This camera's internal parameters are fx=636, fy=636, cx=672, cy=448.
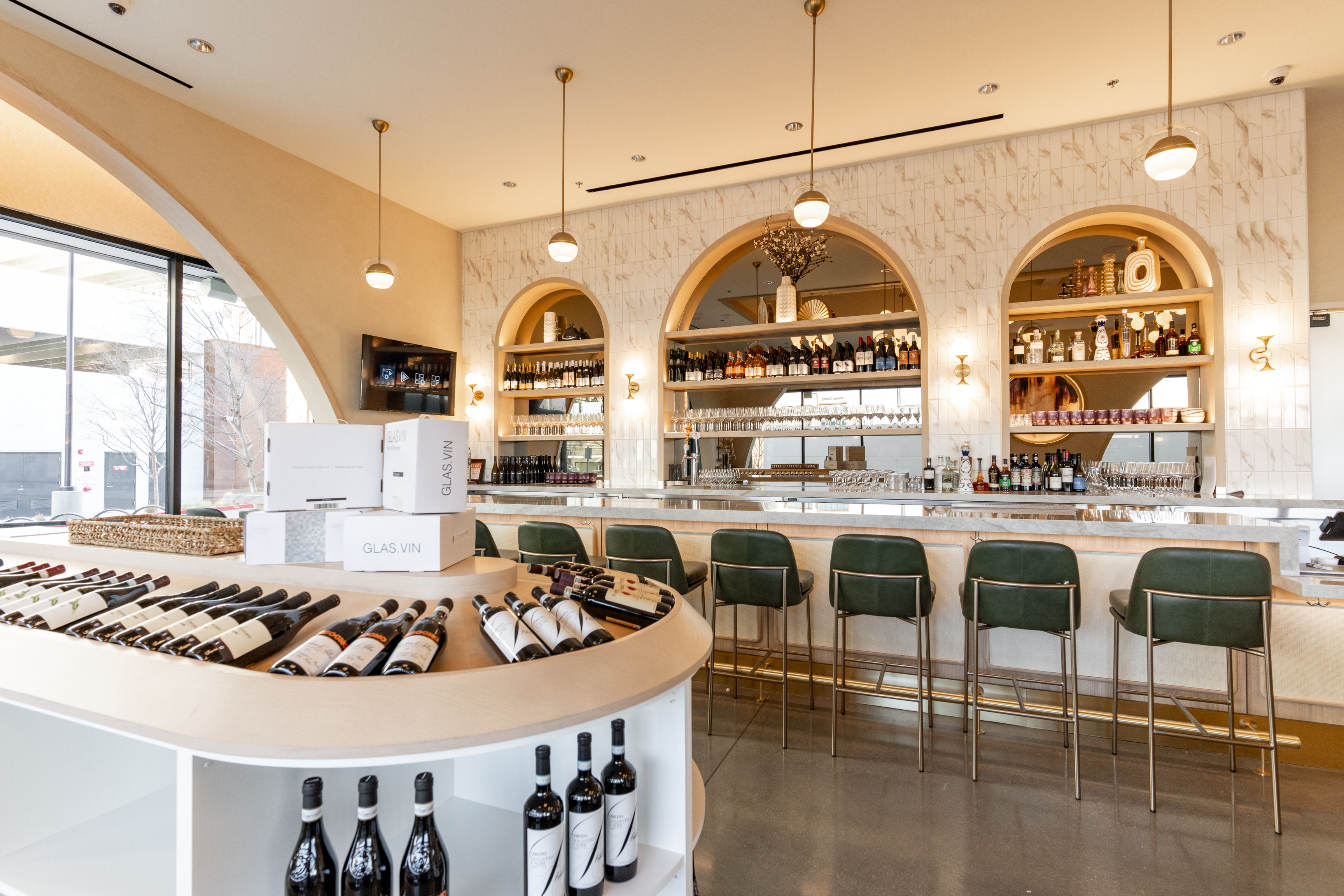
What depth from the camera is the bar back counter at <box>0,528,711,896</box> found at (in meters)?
0.98

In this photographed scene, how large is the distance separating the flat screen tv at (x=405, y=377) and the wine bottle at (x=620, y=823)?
552 cm

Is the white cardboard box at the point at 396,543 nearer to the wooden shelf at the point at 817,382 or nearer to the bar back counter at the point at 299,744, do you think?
the bar back counter at the point at 299,744

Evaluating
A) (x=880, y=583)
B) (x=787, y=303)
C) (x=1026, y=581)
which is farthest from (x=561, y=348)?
(x=1026, y=581)

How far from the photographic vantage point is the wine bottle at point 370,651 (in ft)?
3.50

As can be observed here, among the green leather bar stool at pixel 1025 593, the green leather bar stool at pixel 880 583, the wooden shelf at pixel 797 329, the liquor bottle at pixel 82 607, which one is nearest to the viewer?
the liquor bottle at pixel 82 607

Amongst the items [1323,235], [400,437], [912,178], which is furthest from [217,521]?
[1323,235]

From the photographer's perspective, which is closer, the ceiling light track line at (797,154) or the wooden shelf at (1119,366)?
the wooden shelf at (1119,366)

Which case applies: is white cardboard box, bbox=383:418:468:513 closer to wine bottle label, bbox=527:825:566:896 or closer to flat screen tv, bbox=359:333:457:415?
wine bottle label, bbox=527:825:566:896

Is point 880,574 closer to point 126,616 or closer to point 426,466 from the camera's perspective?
point 426,466

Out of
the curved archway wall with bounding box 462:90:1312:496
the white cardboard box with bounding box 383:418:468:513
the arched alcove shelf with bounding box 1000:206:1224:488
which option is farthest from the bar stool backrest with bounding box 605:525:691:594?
the arched alcove shelf with bounding box 1000:206:1224:488

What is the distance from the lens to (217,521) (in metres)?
2.12

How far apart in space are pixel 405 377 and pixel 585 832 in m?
5.91

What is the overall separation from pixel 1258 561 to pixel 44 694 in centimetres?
342

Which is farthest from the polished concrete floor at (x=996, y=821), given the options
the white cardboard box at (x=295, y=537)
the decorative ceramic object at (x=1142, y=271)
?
the decorative ceramic object at (x=1142, y=271)
